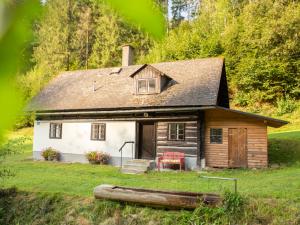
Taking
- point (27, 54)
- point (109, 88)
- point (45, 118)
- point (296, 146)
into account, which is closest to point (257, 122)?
point (296, 146)

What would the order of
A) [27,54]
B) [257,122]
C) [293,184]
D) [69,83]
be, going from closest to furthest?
[27,54] < [293,184] < [257,122] < [69,83]

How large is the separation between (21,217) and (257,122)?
37.2ft

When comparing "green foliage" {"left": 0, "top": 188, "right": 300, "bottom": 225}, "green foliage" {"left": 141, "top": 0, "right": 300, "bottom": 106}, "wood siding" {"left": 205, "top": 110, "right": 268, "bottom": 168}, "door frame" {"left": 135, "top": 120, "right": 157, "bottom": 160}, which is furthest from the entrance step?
"green foliage" {"left": 141, "top": 0, "right": 300, "bottom": 106}

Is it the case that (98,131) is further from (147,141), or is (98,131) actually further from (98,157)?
(147,141)

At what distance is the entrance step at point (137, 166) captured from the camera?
16.1 meters

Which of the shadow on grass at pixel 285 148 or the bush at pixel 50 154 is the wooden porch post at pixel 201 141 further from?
the bush at pixel 50 154

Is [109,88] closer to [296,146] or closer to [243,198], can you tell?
[296,146]

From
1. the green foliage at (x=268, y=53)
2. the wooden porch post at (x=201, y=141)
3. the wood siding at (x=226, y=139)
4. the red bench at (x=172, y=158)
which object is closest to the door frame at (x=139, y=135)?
the red bench at (x=172, y=158)

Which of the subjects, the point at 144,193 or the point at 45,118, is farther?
the point at 45,118

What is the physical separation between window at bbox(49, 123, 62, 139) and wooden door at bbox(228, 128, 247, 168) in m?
10.5

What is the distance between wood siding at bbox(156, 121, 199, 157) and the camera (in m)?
16.6

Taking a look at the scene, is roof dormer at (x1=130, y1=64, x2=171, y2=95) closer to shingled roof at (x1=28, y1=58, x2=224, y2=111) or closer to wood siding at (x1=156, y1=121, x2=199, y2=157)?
shingled roof at (x1=28, y1=58, x2=224, y2=111)

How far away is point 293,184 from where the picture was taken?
10266mm

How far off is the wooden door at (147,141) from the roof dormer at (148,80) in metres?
2.08
